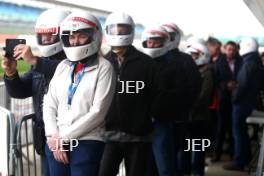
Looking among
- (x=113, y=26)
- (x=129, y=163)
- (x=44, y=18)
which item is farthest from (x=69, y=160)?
(x=113, y=26)

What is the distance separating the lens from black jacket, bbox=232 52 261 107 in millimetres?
5742

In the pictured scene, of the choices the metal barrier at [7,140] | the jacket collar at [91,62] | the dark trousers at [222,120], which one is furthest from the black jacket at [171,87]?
the dark trousers at [222,120]

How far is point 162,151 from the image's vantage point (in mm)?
4148

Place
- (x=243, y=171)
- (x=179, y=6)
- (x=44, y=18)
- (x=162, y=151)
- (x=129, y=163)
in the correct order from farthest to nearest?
(x=179, y=6)
(x=243, y=171)
(x=162, y=151)
(x=129, y=163)
(x=44, y=18)

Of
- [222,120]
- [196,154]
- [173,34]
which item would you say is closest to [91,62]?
[173,34]

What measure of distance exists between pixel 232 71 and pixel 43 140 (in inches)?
132

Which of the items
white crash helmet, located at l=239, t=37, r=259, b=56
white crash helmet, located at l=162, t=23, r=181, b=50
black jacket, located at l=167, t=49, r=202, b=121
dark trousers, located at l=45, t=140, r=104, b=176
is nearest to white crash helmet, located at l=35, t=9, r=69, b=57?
dark trousers, located at l=45, t=140, r=104, b=176

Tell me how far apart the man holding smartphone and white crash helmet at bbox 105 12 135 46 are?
16.5 inches

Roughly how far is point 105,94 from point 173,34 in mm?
2017

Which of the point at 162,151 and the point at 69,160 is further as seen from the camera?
the point at 162,151

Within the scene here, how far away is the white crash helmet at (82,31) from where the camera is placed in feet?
10.3

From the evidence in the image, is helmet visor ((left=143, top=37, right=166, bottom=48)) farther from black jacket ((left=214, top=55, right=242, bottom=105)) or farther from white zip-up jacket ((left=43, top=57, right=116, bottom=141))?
black jacket ((left=214, top=55, right=242, bottom=105))

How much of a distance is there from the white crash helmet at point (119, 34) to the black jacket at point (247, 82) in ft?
7.40

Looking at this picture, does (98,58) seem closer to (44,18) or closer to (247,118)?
(44,18)
